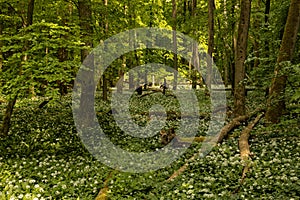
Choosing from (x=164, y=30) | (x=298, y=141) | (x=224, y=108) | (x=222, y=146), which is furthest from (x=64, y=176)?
(x=164, y=30)

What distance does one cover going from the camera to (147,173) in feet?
27.0

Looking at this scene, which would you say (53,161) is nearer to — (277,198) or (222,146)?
(222,146)

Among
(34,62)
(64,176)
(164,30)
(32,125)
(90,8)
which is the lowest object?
(64,176)

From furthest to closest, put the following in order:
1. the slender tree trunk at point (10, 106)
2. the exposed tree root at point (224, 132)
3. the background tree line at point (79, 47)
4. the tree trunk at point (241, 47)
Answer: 1. the tree trunk at point (241, 47)
2. the slender tree trunk at point (10, 106)
3. the background tree line at point (79, 47)
4. the exposed tree root at point (224, 132)

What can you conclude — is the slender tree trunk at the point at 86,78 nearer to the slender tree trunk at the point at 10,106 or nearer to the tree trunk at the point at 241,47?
the slender tree trunk at the point at 10,106

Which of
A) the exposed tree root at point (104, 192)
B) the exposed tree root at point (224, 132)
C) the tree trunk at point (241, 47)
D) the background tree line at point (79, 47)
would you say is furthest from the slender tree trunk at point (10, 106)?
the tree trunk at point (241, 47)

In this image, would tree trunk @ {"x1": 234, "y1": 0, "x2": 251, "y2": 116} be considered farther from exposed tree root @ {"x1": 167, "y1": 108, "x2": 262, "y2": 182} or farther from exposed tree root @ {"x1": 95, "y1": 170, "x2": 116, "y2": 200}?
exposed tree root @ {"x1": 95, "y1": 170, "x2": 116, "y2": 200}

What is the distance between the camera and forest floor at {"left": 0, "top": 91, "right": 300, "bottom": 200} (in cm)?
682

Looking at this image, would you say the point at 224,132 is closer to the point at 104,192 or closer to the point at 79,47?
the point at 104,192

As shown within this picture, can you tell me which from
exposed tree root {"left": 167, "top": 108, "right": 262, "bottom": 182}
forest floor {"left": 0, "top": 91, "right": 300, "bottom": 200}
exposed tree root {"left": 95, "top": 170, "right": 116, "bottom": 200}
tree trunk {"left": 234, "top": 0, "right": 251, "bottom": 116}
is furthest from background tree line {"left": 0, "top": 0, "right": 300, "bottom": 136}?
exposed tree root {"left": 95, "top": 170, "right": 116, "bottom": 200}

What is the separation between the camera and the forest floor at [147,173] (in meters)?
6.82

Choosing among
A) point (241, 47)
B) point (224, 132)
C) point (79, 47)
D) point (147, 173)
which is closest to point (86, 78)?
point (79, 47)

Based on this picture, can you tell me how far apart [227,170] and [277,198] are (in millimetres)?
2022

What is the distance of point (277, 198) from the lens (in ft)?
19.7
